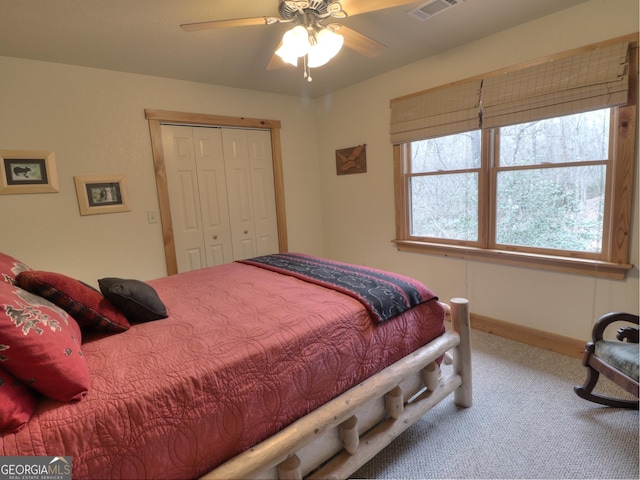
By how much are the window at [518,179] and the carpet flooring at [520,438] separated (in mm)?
925

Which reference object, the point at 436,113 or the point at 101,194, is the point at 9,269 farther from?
the point at 436,113

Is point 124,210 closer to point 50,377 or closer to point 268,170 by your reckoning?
point 268,170

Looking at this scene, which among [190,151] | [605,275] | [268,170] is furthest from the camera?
[268,170]

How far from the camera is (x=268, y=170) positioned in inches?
Answer: 154

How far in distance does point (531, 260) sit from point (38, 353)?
2.95m

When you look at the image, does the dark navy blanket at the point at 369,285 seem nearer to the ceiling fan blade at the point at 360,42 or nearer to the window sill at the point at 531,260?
the window sill at the point at 531,260

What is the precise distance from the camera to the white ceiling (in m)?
1.99

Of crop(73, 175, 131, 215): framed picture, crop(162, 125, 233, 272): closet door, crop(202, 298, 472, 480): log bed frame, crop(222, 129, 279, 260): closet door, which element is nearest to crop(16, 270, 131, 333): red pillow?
crop(202, 298, 472, 480): log bed frame

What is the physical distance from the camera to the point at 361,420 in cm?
156

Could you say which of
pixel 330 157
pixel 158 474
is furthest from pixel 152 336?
pixel 330 157

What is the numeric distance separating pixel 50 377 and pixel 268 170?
3.20 metres

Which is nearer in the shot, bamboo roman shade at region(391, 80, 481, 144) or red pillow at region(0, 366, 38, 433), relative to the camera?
red pillow at region(0, 366, 38, 433)

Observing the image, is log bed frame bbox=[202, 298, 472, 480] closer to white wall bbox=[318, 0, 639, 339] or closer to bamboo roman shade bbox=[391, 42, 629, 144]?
white wall bbox=[318, 0, 639, 339]

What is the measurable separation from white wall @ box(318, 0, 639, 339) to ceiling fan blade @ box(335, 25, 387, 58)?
116cm
